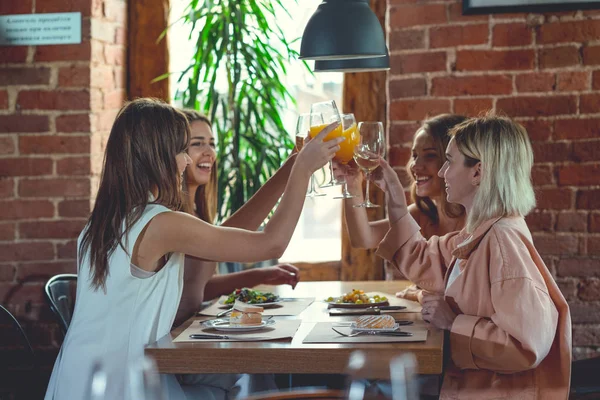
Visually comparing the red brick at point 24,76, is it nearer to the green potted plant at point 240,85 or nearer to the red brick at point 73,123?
the red brick at point 73,123

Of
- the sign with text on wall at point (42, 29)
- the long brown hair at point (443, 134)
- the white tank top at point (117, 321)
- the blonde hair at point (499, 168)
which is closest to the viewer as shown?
the white tank top at point (117, 321)

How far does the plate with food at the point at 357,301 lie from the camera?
225 centimetres

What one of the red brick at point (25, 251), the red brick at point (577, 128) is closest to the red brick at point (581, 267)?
the red brick at point (577, 128)

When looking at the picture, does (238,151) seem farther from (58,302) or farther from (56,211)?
(58,302)

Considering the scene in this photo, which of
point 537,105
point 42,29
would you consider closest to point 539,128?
point 537,105

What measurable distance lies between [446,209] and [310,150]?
86cm

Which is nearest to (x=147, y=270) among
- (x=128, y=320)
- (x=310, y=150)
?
(x=128, y=320)

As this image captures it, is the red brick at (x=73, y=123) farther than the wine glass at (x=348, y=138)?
Yes

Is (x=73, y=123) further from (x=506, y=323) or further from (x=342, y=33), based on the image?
(x=506, y=323)

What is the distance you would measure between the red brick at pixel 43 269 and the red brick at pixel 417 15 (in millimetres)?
1497

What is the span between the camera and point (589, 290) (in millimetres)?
2789

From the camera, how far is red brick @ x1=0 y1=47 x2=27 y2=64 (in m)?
3.07

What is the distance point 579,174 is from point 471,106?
431mm

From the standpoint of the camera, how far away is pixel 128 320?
1.87m
